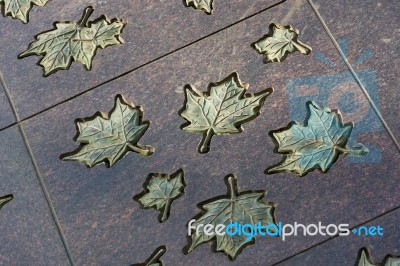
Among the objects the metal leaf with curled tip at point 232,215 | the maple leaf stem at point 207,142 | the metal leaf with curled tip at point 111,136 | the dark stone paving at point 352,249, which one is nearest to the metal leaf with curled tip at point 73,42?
the metal leaf with curled tip at point 111,136

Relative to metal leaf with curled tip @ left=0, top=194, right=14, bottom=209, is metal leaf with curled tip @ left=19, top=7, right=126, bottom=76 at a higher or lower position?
higher

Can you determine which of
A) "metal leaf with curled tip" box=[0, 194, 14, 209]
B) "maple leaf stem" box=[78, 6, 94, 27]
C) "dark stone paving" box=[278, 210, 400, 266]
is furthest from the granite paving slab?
"metal leaf with curled tip" box=[0, 194, 14, 209]

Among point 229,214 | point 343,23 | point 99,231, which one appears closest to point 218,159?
point 229,214

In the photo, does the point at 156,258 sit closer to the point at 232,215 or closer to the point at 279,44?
the point at 232,215

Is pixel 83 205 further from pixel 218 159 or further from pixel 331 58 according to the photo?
pixel 331 58

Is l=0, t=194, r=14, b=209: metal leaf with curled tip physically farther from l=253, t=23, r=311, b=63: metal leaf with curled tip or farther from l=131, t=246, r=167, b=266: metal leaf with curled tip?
l=253, t=23, r=311, b=63: metal leaf with curled tip

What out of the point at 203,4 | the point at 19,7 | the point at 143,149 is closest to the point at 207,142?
the point at 143,149
